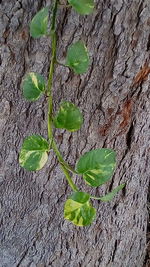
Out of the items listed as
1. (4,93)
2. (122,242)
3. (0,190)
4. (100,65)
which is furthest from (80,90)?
(122,242)

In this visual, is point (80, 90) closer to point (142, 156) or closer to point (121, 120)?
point (121, 120)

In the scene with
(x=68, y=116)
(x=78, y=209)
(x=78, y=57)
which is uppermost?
(x=78, y=57)

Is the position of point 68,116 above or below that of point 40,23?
below

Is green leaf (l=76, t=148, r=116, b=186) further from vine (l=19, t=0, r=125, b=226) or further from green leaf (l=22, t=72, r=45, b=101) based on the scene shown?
green leaf (l=22, t=72, r=45, b=101)

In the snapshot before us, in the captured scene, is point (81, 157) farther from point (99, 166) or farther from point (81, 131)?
point (81, 131)

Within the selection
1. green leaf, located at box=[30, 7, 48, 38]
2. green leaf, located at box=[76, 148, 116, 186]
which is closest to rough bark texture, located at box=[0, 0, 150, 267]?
green leaf, located at box=[30, 7, 48, 38]

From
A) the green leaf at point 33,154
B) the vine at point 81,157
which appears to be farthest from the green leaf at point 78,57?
the green leaf at point 33,154

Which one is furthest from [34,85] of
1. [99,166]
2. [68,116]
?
[99,166]

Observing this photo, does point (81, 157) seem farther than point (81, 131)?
No
